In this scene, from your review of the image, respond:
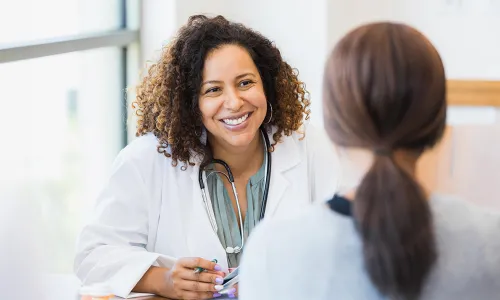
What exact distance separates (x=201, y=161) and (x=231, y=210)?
5.7 inches

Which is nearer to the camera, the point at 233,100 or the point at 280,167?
the point at 233,100

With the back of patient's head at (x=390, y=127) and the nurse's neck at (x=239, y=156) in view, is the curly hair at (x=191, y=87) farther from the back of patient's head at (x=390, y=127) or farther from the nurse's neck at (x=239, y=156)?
the back of patient's head at (x=390, y=127)

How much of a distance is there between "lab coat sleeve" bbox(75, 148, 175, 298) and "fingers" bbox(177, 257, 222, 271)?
0.10 meters

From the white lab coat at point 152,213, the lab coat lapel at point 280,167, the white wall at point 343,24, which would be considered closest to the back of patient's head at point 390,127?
the white lab coat at point 152,213

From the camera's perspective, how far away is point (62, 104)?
2.63 meters

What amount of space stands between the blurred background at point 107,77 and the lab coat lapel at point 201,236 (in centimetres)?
45

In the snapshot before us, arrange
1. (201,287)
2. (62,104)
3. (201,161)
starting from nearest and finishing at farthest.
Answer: (201,287)
(201,161)
(62,104)

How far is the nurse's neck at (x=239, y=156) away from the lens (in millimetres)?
2080

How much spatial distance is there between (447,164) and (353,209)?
1889mm

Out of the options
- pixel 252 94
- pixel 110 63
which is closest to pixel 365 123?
pixel 252 94

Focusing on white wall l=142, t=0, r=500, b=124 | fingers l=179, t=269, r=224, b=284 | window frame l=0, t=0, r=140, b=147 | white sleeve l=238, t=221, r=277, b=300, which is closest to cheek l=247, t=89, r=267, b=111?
fingers l=179, t=269, r=224, b=284

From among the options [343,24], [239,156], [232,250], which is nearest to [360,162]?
[232,250]

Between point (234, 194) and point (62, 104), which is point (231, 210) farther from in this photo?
point (62, 104)

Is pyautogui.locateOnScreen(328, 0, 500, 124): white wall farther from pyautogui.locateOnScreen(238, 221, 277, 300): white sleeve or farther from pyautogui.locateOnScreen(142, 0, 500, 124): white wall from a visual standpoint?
pyautogui.locateOnScreen(238, 221, 277, 300): white sleeve
